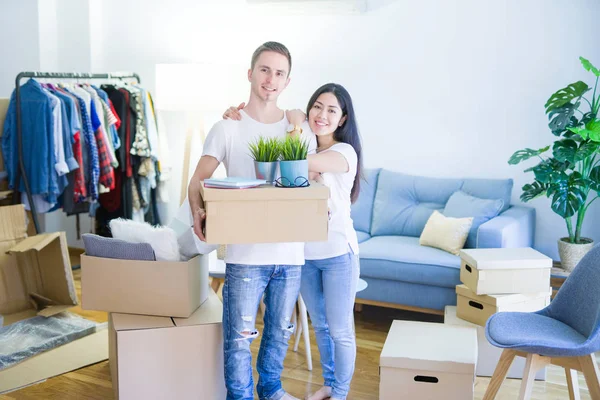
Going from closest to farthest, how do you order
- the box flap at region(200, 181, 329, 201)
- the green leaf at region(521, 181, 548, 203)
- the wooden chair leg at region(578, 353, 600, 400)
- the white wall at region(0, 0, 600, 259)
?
the box flap at region(200, 181, 329, 201) < the wooden chair leg at region(578, 353, 600, 400) < the green leaf at region(521, 181, 548, 203) < the white wall at region(0, 0, 600, 259)

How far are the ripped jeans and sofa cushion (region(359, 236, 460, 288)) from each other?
130cm

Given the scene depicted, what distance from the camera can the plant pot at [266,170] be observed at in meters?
2.22

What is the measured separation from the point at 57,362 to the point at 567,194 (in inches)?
104

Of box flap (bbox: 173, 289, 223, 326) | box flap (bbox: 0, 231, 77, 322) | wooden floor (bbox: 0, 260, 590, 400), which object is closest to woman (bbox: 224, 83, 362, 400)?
box flap (bbox: 173, 289, 223, 326)

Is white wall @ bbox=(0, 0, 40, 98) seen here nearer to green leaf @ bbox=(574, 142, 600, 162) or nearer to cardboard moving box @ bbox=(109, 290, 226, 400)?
cardboard moving box @ bbox=(109, 290, 226, 400)

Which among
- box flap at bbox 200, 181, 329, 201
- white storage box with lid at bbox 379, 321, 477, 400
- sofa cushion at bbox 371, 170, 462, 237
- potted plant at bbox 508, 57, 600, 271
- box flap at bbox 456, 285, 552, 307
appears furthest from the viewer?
sofa cushion at bbox 371, 170, 462, 237

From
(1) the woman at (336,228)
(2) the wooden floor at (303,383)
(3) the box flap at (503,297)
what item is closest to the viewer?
(1) the woman at (336,228)

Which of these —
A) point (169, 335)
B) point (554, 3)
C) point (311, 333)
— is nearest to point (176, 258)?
point (169, 335)

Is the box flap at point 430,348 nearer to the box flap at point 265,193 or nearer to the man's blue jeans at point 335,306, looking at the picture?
the man's blue jeans at point 335,306

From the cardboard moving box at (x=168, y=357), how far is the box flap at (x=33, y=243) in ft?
3.46

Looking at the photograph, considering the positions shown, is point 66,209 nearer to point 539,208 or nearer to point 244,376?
point 244,376

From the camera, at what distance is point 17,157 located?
171 inches

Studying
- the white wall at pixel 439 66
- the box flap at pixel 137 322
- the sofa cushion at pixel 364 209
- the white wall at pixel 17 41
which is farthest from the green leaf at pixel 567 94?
the white wall at pixel 17 41

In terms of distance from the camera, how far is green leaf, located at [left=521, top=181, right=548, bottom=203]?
3771 mm
